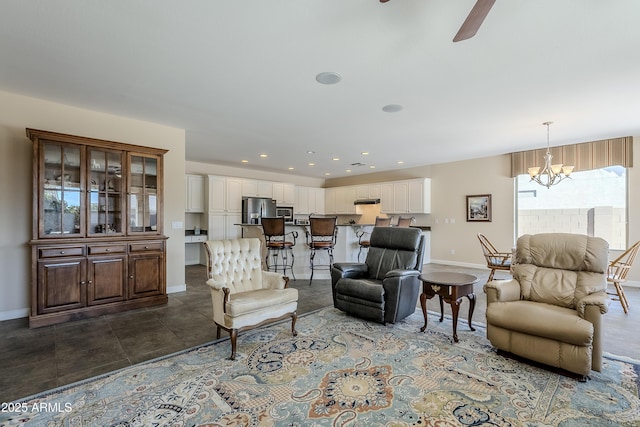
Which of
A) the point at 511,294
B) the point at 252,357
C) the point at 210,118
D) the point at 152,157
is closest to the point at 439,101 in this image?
the point at 511,294

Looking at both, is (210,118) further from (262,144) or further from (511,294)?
Answer: (511,294)

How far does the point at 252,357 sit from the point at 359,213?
25.0ft

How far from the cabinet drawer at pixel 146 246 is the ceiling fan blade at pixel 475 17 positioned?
419 centimetres

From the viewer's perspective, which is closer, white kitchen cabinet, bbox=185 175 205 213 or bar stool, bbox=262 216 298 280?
bar stool, bbox=262 216 298 280

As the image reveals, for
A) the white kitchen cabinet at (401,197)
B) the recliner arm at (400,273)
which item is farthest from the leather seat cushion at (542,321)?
the white kitchen cabinet at (401,197)

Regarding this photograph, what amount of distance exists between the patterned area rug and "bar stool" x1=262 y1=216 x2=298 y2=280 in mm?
2516

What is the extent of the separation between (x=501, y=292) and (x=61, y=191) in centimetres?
495

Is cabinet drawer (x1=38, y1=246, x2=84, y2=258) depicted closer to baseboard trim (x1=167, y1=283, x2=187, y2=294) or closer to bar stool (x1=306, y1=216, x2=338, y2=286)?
baseboard trim (x1=167, y1=283, x2=187, y2=294)

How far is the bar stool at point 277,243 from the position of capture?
5.17 metres

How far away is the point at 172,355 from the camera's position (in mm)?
2621

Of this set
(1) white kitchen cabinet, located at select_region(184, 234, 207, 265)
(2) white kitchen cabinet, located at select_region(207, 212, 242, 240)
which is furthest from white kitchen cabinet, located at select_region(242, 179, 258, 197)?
(1) white kitchen cabinet, located at select_region(184, 234, 207, 265)

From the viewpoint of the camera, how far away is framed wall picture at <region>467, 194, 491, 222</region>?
7043 millimetres

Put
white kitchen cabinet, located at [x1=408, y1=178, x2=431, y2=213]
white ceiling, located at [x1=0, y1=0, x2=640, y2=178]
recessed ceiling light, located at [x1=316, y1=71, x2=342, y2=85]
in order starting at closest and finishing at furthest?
1. white ceiling, located at [x1=0, y1=0, x2=640, y2=178]
2. recessed ceiling light, located at [x1=316, y1=71, x2=342, y2=85]
3. white kitchen cabinet, located at [x1=408, y1=178, x2=431, y2=213]

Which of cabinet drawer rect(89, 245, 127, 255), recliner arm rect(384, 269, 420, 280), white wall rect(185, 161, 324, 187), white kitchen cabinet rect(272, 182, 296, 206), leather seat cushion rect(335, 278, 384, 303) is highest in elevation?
white wall rect(185, 161, 324, 187)
